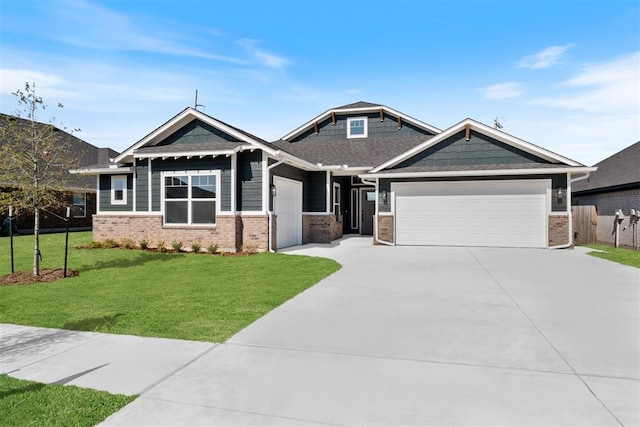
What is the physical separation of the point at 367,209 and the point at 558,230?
9258mm

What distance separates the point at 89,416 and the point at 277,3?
11.1 m

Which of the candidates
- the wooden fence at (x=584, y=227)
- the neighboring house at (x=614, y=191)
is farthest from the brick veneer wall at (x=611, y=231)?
the wooden fence at (x=584, y=227)

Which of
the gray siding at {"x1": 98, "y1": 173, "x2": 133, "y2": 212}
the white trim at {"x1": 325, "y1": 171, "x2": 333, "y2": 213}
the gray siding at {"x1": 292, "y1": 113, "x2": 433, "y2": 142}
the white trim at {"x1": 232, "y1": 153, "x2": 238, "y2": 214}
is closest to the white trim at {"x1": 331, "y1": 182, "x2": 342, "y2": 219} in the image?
the white trim at {"x1": 325, "y1": 171, "x2": 333, "y2": 213}

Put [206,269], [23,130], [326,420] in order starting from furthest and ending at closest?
[206,269], [23,130], [326,420]

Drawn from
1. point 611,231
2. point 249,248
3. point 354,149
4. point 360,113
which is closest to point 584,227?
point 611,231

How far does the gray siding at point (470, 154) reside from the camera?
1511 centimetres

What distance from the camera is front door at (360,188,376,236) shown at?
20.7m

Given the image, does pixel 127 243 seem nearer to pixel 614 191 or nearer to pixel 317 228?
pixel 317 228

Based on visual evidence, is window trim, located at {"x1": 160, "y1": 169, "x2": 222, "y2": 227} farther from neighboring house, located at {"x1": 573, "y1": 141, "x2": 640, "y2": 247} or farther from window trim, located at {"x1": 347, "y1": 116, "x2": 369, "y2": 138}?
neighboring house, located at {"x1": 573, "y1": 141, "x2": 640, "y2": 247}

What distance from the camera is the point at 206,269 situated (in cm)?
1006

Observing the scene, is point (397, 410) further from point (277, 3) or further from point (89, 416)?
point (277, 3)

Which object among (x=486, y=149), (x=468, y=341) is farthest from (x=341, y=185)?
(x=468, y=341)

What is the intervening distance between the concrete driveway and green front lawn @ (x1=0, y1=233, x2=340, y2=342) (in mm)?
678

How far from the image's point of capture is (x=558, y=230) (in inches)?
571
